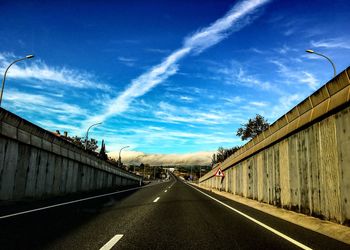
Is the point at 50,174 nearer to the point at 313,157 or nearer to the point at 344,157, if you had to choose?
the point at 313,157

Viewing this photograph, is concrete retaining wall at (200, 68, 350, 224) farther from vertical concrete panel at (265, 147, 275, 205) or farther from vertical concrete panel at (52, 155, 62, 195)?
vertical concrete panel at (52, 155, 62, 195)

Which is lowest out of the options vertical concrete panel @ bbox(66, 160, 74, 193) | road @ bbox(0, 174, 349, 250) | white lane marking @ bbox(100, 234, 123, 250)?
white lane marking @ bbox(100, 234, 123, 250)

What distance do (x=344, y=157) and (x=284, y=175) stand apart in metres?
5.29

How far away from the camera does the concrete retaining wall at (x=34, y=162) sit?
12.4 metres

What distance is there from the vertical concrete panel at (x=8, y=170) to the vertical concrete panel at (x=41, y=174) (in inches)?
87.4

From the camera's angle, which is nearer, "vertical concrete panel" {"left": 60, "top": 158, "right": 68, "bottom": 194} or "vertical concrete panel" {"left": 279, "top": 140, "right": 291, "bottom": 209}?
"vertical concrete panel" {"left": 279, "top": 140, "right": 291, "bottom": 209}

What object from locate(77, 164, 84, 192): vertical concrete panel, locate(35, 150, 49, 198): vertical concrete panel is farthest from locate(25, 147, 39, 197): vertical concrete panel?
locate(77, 164, 84, 192): vertical concrete panel

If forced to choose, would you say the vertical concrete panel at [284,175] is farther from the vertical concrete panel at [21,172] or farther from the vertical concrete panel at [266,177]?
the vertical concrete panel at [21,172]

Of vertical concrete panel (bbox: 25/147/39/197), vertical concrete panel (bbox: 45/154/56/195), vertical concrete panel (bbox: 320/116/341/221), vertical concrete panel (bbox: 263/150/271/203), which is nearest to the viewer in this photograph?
vertical concrete panel (bbox: 320/116/341/221)

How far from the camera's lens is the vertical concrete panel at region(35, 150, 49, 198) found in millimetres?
15016

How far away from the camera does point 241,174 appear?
24.1 meters

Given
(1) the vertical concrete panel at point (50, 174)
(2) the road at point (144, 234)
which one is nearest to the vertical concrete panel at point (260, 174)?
(2) the road at point (144, 234)

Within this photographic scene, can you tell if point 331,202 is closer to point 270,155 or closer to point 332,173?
point 332,173

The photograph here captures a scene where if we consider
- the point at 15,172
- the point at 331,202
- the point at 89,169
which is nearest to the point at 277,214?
the point at 331,202
